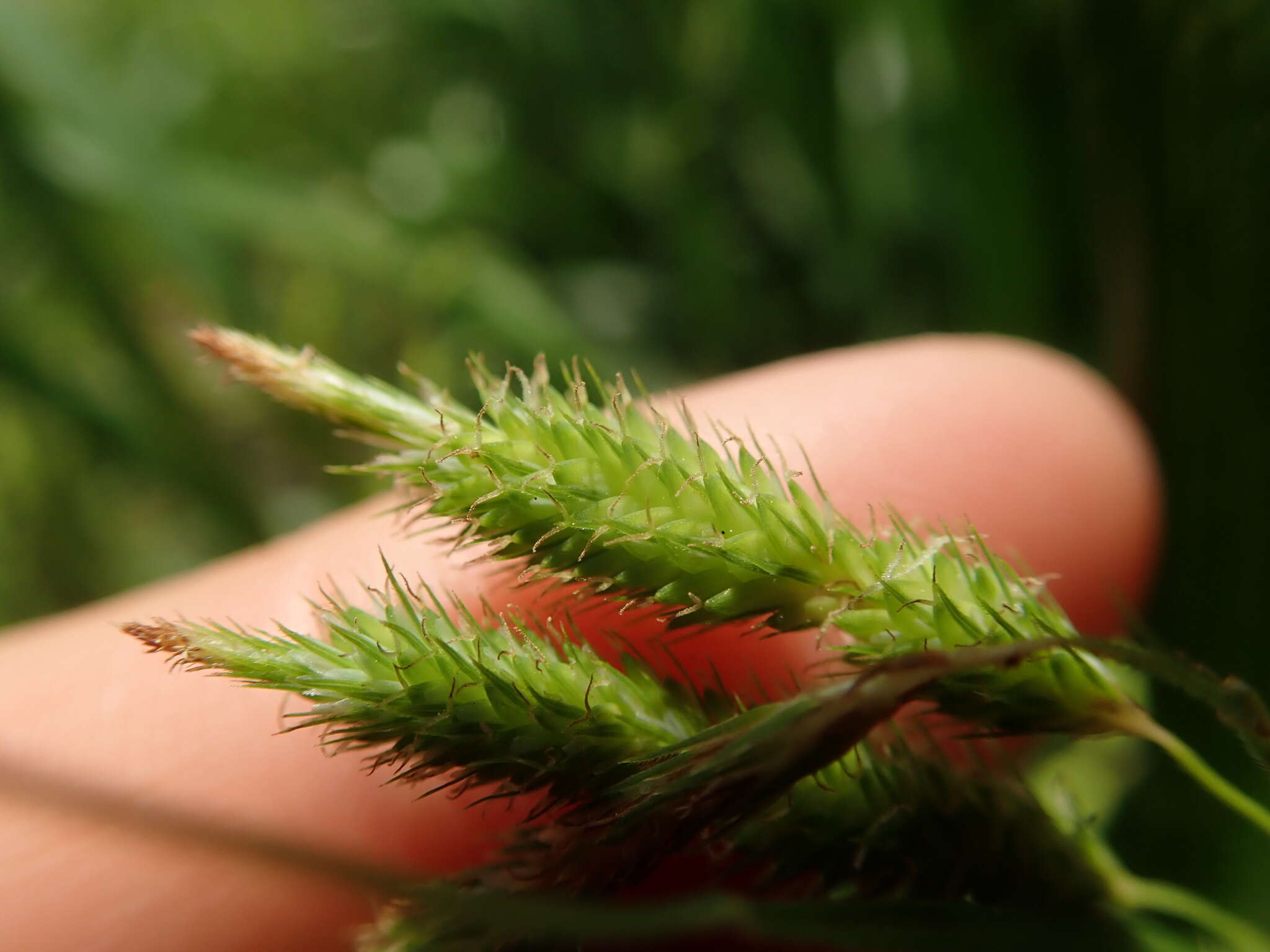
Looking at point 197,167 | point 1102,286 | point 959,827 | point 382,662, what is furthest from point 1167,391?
point 197,167

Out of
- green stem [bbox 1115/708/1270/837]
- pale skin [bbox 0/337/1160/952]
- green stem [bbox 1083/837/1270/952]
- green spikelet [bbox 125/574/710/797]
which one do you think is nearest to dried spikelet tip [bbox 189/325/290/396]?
green spikelet [bbox 125/574/710/797]

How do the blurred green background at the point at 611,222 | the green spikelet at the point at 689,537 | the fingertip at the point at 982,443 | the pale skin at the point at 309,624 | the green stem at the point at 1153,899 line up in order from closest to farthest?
the green spikelet at the point at 689,537, the green stem at the point at 1153,899, the pale skin at the point at 309,624, the fingertip at the point at 982,443, the blurred green background at the point at 611,222

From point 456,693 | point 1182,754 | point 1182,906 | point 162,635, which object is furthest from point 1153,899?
point 162,635

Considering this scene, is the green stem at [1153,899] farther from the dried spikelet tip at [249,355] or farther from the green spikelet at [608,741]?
the dried spikelet tip at [249,355]

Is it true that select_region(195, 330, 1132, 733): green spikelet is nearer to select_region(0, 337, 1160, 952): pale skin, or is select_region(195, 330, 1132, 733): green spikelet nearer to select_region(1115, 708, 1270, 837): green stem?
select_region(1115, 708, 1270, 837): green stem

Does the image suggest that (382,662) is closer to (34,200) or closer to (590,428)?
(590,428)

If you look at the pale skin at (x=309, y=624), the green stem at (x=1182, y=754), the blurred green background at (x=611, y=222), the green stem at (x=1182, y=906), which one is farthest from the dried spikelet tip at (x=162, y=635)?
the blurred green background at (x=611, y=222)
